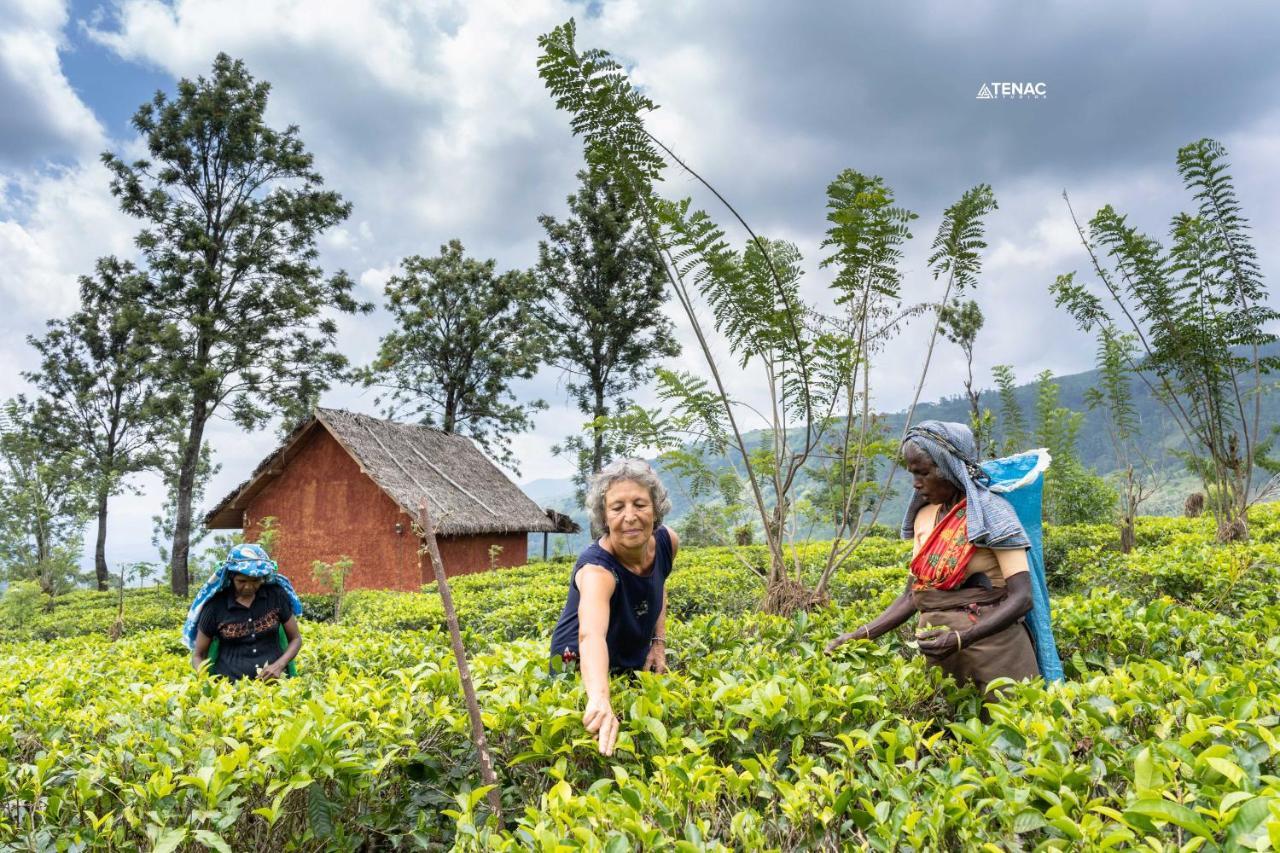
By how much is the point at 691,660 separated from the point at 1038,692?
1.51m

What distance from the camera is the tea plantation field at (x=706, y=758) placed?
171 centimetres

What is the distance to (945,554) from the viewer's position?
9.53ft

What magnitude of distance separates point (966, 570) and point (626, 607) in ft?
4.24

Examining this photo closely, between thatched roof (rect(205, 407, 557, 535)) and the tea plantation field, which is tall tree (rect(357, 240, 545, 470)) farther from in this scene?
the tea plantation field

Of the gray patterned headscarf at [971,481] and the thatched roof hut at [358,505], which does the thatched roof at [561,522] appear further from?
the gray patterned headscarf at [971,481]

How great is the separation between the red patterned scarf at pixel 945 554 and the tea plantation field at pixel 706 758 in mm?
349

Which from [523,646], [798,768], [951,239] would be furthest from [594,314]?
[798,768]

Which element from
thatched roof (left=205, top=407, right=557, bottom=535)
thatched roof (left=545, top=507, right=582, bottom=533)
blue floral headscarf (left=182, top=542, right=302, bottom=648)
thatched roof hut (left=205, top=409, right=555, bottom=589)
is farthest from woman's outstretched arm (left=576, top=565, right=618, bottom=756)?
thatched roof (left=545, top=507, right=582, bottom=533)

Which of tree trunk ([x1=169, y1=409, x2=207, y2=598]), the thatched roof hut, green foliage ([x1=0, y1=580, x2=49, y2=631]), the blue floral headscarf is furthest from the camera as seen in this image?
tree trunk ([x1=169, y1=409, x2=207, y2=598])

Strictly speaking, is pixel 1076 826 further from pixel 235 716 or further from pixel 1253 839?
pixel 235 716

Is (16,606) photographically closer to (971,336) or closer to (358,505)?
(358,505)

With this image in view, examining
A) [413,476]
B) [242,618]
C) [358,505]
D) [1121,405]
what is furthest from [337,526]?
[1121,405]

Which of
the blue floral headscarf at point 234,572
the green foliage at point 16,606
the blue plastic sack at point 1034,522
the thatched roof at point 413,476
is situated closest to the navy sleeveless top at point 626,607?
the blue plastic sack at point 1034,522

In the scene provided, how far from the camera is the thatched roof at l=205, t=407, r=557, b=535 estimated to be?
18234 mm
